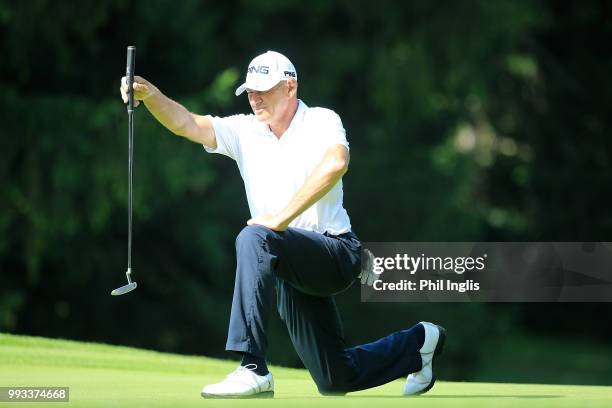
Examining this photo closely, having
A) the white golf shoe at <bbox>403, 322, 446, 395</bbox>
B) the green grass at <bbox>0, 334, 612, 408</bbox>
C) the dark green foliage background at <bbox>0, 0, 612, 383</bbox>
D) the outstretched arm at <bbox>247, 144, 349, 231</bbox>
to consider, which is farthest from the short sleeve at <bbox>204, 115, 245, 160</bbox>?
the dark green foliage background at <bbox>0, 0, 612, 383</bbox>

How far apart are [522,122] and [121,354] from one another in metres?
15.7

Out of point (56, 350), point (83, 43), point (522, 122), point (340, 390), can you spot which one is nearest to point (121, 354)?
point (56, 350)

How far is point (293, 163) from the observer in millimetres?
5930

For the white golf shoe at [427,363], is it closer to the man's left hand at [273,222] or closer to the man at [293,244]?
the man at [293,244]

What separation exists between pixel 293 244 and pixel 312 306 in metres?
0.45

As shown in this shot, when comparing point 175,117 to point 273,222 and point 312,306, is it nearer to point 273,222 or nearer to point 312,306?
point 273,222

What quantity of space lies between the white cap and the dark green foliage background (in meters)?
8.99

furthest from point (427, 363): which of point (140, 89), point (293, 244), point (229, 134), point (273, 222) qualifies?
point (140, 89)

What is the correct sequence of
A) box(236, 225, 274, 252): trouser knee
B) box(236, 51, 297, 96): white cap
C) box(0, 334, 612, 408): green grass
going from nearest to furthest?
Answer: box(0, 334, 612, 408): green grass, box(236, 225, 274, 252): trouser knee, box(236, 51, 297, 96): white cap

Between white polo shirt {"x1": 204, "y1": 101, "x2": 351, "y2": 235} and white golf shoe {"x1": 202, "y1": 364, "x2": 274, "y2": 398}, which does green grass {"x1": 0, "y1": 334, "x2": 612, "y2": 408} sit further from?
white polo shirt {"x1": 204, "y1": 101, "x2": 351, "y2": 235}

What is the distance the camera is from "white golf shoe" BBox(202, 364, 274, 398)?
5465mm

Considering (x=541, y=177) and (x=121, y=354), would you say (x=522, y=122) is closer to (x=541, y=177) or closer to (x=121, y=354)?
(x=541, y=177)

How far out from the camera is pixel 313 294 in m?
5.98

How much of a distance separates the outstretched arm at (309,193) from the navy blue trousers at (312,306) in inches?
2.2
